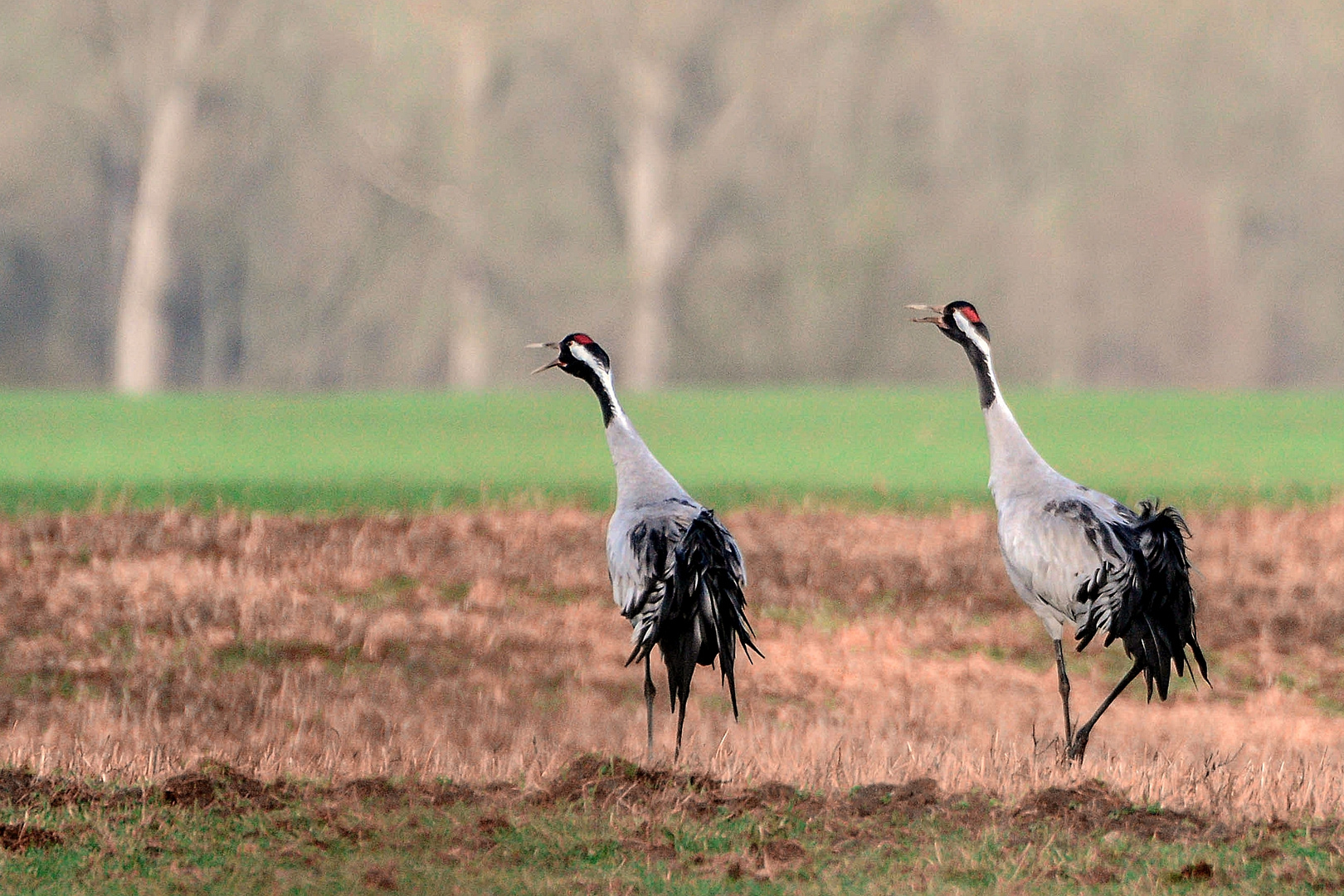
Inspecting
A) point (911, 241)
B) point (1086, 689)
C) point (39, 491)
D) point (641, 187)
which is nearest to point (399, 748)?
point (1086, 689)

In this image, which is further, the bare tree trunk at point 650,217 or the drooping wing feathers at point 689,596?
the bare tree trunk at point 650,217

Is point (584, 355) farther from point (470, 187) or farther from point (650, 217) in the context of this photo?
point (470, 187)

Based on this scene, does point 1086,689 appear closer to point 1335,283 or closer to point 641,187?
point 641,187

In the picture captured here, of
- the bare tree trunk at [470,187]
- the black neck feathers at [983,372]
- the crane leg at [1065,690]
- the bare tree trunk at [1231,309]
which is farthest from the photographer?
the bare tree trunk at [1231,309]

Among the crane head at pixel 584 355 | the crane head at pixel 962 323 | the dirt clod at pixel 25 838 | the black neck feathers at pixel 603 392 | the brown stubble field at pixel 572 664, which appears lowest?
the dirt clod at pixel 25 838

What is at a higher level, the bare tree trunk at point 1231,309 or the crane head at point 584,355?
the bare tree trunk at point 1231,309

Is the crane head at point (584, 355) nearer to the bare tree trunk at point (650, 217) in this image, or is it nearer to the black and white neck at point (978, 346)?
the black and white neck at point (978, 346)

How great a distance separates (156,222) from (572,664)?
38.9 meters

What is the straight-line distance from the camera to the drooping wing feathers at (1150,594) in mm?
9844

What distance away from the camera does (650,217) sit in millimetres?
50906

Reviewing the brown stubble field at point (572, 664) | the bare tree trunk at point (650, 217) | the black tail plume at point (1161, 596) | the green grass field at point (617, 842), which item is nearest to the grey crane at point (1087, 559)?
the black tail plume at point (1161, 596)

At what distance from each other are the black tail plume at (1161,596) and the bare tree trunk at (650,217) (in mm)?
41060

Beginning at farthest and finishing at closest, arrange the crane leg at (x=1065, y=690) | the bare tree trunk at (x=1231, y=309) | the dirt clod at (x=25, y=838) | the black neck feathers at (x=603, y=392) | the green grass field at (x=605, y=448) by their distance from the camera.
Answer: the bare tree trunk at (x=1231, y=309)
the green grass field at (x=605, y=448)
the black neck feathers at (x=603, y=392)
the crane leg at (x=1065, y=690)
the dirt clod at (x=25, y=838)

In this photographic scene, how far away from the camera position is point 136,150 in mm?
51438
